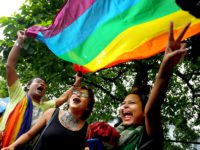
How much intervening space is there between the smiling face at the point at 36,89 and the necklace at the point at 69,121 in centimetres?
104

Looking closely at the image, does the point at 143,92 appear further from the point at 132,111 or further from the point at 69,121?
the point at 69,121

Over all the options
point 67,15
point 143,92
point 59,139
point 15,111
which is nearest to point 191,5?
point 143,92

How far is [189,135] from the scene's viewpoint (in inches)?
573

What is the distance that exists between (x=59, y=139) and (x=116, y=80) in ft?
32.4

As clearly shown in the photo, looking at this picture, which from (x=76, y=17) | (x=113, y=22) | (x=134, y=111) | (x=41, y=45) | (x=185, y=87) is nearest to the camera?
(x=134, y=111)

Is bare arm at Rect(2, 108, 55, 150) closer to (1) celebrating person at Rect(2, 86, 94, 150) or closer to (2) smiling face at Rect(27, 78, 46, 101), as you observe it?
(1) celebrating person at Rect(2, 86, 94, 150)

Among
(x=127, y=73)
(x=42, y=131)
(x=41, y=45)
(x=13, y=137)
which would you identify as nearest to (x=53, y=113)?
(x=42, y=131)

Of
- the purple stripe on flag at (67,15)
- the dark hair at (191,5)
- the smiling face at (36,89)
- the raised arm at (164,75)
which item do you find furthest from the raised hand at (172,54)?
the smiling face at (36,89)

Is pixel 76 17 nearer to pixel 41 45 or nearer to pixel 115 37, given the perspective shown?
pixel 115 37

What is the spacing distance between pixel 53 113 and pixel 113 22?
1307 millimetres

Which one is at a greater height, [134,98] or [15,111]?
[15,111]

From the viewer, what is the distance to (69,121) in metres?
3.43

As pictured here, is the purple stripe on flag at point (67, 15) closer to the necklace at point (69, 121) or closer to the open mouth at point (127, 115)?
the necklace at point (69, 121)

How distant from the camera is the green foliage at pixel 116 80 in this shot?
8.54 meters
